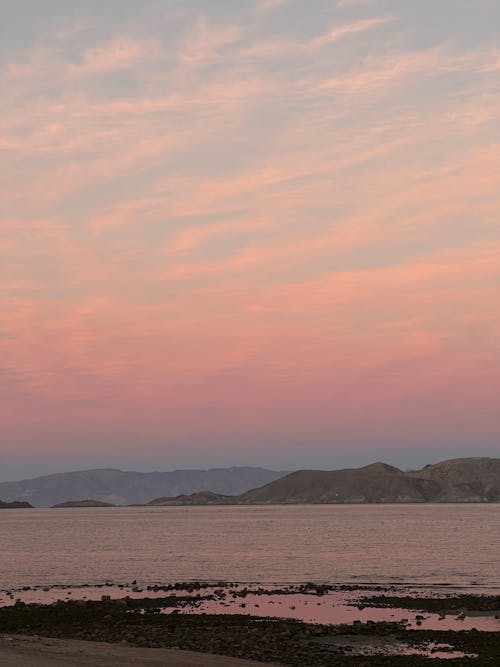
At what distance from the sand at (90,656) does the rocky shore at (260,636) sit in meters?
2.66

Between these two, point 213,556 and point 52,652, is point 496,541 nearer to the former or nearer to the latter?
point 213,556

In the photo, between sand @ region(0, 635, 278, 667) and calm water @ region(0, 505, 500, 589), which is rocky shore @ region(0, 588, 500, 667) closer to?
sand @ region(0, 635, 278, 667)

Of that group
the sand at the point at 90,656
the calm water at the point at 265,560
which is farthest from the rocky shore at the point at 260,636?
the calm water at the point at 265,560

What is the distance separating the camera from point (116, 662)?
3803 centimetres

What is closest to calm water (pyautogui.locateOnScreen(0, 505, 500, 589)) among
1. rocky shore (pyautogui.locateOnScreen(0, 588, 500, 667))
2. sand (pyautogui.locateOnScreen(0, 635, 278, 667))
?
rocky shore (pyautogui.locateOnScreen(0, 588, 500, 667))

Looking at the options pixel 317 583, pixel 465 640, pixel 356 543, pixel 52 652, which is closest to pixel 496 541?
pixel 356 543

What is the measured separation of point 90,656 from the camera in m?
39.6

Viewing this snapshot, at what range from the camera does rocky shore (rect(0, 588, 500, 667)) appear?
42.8m

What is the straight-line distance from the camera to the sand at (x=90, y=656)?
3712 centimetres

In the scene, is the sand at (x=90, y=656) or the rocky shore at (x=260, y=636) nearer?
the sand at (x=90, y=656)

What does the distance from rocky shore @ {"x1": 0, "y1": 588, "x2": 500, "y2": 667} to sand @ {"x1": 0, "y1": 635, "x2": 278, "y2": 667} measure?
2.66 m

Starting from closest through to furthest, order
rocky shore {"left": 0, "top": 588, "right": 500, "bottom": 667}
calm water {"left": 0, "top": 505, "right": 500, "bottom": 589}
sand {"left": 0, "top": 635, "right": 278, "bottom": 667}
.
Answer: sand {"left": 0, "top": 635, "right": 278, "bottom": 667}, rocky shore {"left": 0, "top": 588, "right": 500, "bottom": 667}, calm water {"left": 0, "top": 505, "right": 500, "bottom": 589}

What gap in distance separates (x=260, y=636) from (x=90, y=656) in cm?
1207

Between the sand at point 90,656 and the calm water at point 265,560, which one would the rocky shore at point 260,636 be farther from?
the calm water at point 265,560
